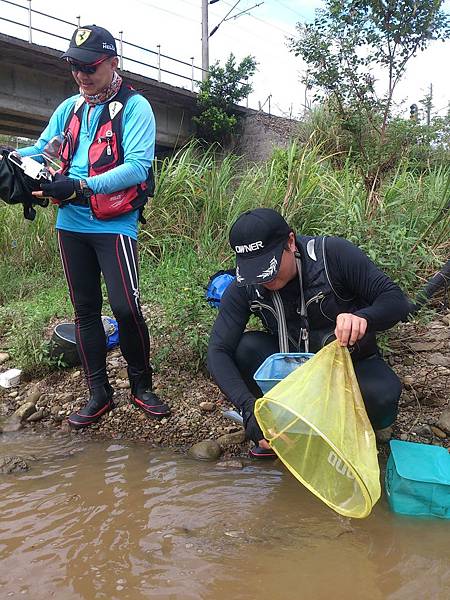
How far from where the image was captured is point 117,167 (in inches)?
106

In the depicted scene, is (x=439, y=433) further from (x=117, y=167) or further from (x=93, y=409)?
(x=117, y=167)

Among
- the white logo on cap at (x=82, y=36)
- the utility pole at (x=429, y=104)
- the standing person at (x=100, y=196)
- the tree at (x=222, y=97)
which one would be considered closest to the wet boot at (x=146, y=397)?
the standing person at (x=100, y=196)

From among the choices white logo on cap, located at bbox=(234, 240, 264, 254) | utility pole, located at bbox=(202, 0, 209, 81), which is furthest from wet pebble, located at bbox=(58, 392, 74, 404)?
utility pole, located at bbox=(202, 0, 209, 81)

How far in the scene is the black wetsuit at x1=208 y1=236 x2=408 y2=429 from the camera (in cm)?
217

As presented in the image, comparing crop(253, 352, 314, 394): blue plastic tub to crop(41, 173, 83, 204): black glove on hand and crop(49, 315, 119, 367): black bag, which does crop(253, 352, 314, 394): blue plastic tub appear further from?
crop(49, 315, 119, 367): black bag

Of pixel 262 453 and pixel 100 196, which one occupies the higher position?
pixel 100 196

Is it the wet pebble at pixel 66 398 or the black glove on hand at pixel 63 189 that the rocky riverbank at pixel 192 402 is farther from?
the black glove on hand at pixel 63 189

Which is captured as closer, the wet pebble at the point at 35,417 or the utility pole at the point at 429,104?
the wet pebble at the point at 35,417

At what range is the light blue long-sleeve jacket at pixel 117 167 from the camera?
2666 mm

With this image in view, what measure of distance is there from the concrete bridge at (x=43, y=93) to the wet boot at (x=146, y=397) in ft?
32.5

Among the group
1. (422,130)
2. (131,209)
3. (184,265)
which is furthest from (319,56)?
(131,209)

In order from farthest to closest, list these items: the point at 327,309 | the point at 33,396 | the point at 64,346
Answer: the point at 64,346
the point at 33,396
the point at 327,309

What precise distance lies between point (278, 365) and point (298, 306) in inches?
13.2

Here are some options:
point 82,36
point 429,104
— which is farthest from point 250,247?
point 429,104
